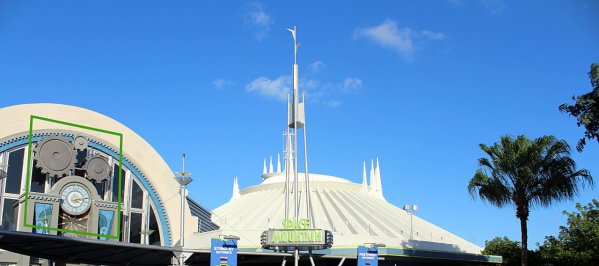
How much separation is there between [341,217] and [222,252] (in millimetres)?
22378

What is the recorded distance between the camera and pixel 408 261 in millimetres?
46156

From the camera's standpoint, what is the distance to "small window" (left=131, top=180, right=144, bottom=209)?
3347 cm

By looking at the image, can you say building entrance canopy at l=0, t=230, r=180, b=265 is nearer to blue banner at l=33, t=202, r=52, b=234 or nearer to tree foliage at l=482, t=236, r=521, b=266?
blue banner at l=33, t=202, r=52, b=234

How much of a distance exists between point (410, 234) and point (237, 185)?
30924 millimetres

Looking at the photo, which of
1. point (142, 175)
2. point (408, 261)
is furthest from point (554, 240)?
point (142, 175)

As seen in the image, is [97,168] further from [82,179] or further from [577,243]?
[577,243]

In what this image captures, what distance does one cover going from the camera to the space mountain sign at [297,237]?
34.3 metres

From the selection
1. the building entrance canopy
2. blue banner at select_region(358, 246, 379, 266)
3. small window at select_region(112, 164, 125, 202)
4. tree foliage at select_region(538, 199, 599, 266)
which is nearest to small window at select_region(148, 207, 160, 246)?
the building entrance canopy

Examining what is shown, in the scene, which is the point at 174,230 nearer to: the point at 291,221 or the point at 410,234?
the point at 291,221

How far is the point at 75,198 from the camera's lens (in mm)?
30656

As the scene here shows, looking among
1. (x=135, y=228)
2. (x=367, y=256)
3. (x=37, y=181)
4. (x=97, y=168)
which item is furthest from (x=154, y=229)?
(x=367, y=256)

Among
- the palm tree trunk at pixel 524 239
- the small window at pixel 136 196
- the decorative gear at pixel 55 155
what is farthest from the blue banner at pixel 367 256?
the decorative gear at pixel 55 155

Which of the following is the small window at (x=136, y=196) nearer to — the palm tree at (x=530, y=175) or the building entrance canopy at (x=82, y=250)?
the building entrance canopy at (x=82, y=250)

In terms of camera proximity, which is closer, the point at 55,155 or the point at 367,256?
the point at 55,155
